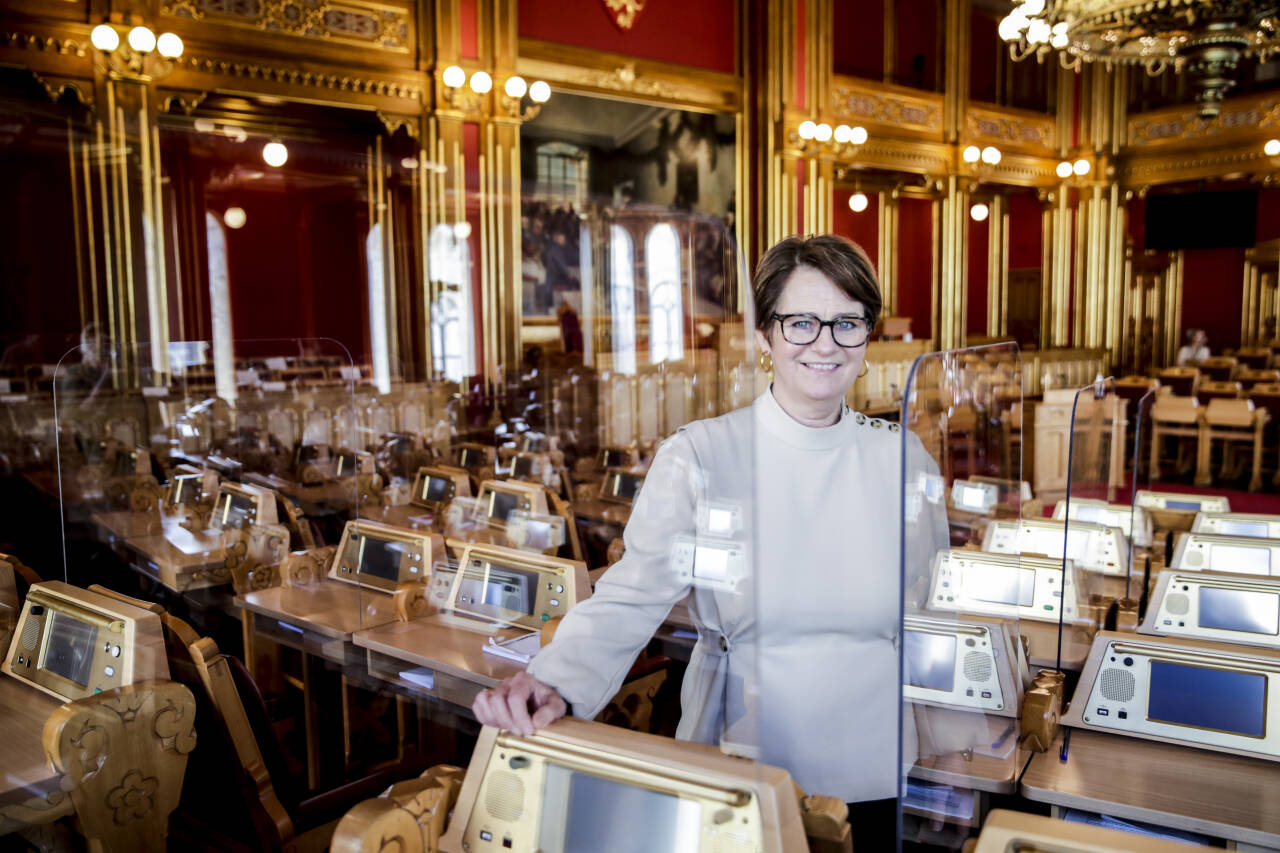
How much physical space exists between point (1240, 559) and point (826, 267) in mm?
2378

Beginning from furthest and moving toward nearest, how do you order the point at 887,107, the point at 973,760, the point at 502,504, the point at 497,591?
1. the point at 887,107
2. the point at 502,504
3. the point at 497,591
4. the point at 973,760

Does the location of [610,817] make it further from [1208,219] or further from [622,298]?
[1208,219]

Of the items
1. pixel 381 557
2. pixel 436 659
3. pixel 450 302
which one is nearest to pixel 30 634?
pixel 436 659

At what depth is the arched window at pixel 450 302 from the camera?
8789 millimetres

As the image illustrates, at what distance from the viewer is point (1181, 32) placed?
6074 mm

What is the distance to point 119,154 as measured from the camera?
7.19 meters

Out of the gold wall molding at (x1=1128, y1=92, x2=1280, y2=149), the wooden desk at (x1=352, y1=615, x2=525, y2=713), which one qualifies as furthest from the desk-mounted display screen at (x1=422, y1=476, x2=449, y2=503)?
the gold wall molding at (x1=1128, y1=92, x2=1280, y2=149)

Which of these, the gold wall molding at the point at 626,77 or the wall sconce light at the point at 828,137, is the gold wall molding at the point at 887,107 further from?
the gold wall molding at the point at 626,77

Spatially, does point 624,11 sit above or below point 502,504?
above

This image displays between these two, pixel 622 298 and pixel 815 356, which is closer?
pixel 815 356

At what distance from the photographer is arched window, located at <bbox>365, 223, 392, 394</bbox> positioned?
975 cm

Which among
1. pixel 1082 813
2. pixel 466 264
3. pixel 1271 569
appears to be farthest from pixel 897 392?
pixel 1082 813

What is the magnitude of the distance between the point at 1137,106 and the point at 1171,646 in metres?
13.7

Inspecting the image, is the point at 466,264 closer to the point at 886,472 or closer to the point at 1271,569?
the point at 1271,569
